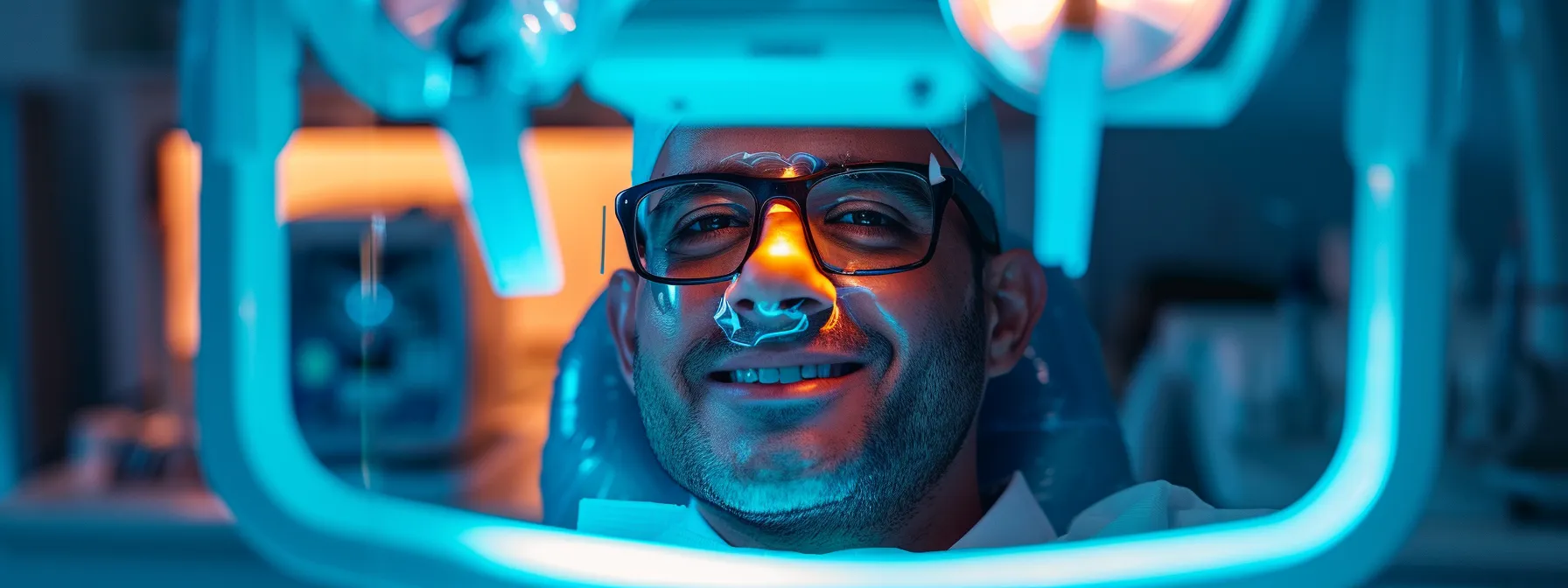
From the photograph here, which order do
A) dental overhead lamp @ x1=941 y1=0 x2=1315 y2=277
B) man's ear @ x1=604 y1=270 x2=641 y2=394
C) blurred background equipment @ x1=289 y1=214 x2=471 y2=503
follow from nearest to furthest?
dental overhead lamp @ x1=941 y1=0 x2=1315 y2=277, man's ear @ x1=604 y1=270 x2=641 y2=394, blurred background equipment @ x1=289 y1=214 x2=471 y2=503

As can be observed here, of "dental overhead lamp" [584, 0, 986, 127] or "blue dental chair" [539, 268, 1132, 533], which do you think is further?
"blue dental chair" [539, 268, 1132, 533]

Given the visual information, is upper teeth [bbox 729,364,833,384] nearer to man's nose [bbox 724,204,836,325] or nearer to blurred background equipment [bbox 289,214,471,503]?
man's nose [bbox 724,204,836,325]

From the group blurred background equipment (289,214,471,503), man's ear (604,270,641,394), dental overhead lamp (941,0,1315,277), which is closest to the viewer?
dental overhead lamp (941,0,1315,277)

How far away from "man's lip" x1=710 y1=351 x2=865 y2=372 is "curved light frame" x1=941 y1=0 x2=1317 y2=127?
0.12 metres

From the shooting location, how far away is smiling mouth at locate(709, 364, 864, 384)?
418mm

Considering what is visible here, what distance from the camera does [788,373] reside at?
0.42 metres

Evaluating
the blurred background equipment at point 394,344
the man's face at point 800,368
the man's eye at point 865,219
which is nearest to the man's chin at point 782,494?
the man's face at point 800,368

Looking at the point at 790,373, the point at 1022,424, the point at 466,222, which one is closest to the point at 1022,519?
the point at 1022,424

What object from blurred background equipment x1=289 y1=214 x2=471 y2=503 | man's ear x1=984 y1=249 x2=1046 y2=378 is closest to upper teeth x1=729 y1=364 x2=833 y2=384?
man's ear x1=984 y1=249 x2=1046 y2=378

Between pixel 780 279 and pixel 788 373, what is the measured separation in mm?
46

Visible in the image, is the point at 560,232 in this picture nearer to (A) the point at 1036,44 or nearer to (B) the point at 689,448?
(B) the point at 689,448

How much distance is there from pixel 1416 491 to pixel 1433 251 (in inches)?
3.1

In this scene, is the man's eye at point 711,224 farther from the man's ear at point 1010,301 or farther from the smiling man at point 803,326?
the man's ear at point 1010,301

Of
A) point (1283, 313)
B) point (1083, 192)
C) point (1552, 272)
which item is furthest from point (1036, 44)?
point (1283, 313)
